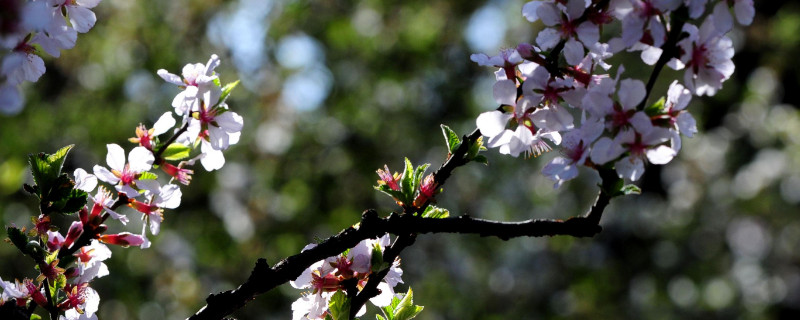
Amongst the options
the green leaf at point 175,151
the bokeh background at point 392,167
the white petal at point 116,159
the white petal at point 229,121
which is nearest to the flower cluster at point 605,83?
the white petal at point 229,121

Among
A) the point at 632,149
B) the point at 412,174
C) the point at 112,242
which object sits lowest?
the point at 632,149

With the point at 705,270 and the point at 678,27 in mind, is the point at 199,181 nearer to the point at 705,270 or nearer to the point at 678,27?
the point at 705,270

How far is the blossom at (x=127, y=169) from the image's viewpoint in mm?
1317

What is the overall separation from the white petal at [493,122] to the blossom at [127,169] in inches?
22.4

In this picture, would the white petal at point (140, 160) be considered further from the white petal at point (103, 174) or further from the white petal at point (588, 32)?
the white petal at point (588, 32)

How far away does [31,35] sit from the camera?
1.21 metres

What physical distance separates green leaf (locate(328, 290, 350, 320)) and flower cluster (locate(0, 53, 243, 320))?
33 cm

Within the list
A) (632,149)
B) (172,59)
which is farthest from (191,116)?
(172,59)

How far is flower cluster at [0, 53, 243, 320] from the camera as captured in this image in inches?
49.9

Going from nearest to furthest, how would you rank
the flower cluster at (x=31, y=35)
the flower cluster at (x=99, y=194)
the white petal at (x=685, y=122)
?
1. the flower cluster at (x=31, y=35)
2. the white petal at (x=685, y=122)
3. the flower cluster at (x=99, y=194)

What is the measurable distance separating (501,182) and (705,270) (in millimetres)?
2359

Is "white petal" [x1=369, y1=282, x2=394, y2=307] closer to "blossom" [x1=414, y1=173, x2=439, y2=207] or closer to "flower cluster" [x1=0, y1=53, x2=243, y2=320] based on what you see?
"blossom" [x1=414, y1=173, x2=439, y2=207]

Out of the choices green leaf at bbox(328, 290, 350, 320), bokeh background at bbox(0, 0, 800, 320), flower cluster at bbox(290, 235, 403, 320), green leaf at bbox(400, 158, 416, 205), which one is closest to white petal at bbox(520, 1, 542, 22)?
green leaf at bbox(400, 158, 416, 205)

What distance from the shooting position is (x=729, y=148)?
8430 mm
